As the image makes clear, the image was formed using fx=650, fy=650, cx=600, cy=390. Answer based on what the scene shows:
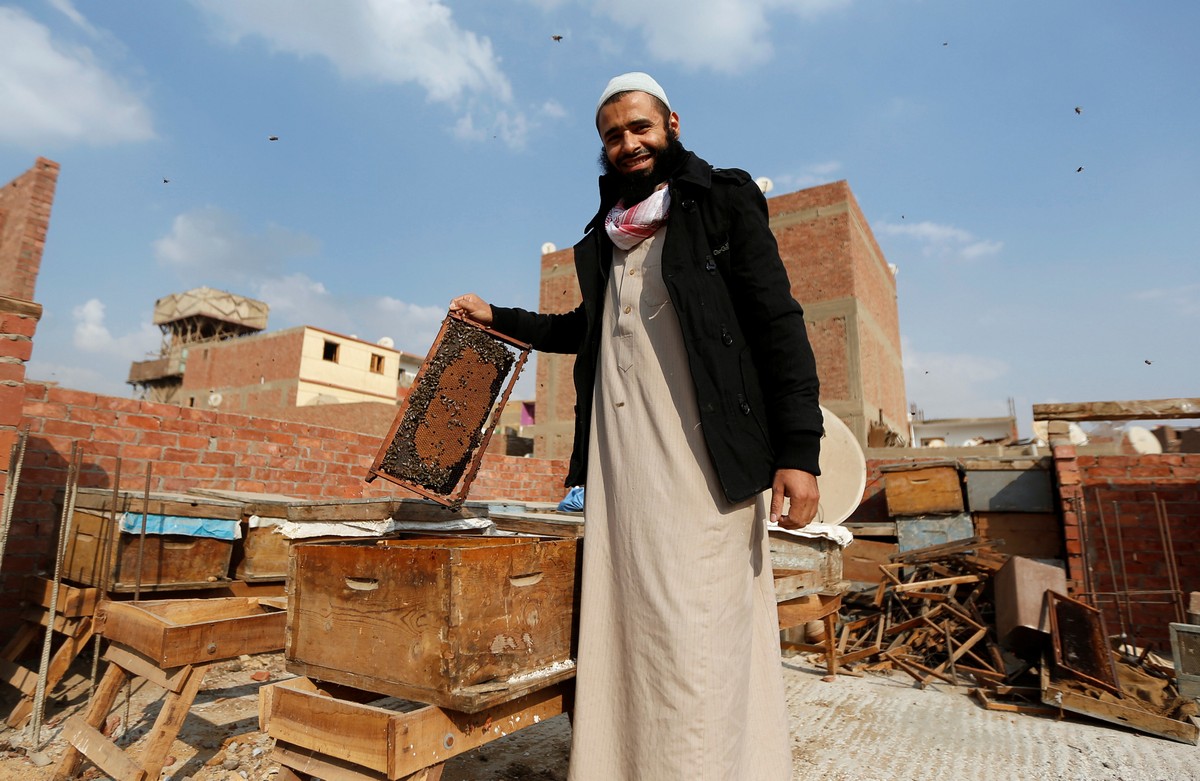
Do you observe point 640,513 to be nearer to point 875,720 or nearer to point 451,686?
point 451,686

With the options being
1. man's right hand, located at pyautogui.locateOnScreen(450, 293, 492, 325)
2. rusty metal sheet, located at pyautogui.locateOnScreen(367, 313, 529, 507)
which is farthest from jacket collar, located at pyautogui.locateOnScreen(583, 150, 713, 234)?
rusty metal sheet, located at pyautogui.locateOnScreen(367, 313, 529, 507)

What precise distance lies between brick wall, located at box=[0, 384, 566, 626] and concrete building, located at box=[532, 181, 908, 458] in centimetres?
682

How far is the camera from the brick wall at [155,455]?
3.95 m

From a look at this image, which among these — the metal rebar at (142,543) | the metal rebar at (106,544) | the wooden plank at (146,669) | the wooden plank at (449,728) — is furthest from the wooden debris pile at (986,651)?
the metal rebar at (106,544)

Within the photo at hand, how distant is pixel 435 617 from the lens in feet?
4.83

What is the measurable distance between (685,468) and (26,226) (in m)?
10.3

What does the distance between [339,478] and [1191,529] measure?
27.4 ft

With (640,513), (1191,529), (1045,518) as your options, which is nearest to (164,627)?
(640,513)

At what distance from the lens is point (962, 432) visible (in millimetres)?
26688

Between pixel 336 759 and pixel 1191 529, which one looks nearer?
pixel 336 759

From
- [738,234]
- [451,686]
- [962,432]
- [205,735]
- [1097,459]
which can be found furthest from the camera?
[962,432]

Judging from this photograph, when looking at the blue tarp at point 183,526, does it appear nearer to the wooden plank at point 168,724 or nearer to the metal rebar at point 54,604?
the metal rebar at point 54,604

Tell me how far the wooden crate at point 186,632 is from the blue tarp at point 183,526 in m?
0.52

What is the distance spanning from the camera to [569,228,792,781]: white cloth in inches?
59.3
